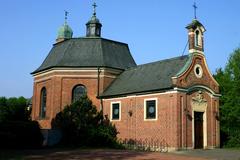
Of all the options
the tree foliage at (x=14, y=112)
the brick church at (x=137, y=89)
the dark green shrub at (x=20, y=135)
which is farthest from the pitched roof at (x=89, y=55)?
the dark green shrub at (x=20, y=135)

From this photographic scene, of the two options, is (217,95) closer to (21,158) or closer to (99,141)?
(99,141)

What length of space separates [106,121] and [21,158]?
47.3 ft

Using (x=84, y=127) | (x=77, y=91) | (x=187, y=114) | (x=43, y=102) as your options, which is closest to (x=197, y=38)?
(x=187, y=114)

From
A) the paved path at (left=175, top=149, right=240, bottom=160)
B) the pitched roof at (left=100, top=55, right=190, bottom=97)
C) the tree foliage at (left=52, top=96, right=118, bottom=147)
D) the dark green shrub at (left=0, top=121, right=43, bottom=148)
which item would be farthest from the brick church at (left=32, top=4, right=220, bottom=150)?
the dark green shrub at (left=0, top=121, right=43, bottom=148)

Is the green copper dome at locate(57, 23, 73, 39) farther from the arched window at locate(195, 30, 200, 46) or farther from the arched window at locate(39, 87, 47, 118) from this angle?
the arched window at locate(195, 30, 200, 46)

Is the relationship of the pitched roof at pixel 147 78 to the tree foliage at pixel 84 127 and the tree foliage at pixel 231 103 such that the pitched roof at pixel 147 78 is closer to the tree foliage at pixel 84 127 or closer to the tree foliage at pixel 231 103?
the tree foliage at pixel 84 127

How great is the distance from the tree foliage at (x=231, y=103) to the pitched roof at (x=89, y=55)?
1006 cm

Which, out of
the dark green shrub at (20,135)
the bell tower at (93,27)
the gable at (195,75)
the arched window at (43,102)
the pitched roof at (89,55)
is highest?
the bell tower at (93,27)

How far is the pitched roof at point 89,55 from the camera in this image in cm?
3434

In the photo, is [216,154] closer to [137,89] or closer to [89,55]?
[137,89]

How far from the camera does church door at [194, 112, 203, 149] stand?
88.2 ft

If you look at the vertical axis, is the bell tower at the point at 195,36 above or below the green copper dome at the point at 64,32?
below

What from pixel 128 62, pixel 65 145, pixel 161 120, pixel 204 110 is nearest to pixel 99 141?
pixel 65 145

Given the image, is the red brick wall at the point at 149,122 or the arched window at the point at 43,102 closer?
the red brick wall at the point at 149,122
